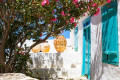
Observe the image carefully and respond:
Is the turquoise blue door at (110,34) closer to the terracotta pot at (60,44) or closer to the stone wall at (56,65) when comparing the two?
the stone wall at (56,65)

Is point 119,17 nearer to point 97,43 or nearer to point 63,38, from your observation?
point 97,43

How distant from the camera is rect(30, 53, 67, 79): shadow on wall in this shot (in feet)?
24.1

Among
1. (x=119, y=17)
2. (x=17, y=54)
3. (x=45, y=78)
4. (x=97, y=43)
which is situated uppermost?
(x=119, y=17)

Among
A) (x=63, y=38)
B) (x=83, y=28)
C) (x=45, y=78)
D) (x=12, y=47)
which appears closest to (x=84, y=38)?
(x=83, y=28)

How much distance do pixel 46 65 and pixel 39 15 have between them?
408 centimetres

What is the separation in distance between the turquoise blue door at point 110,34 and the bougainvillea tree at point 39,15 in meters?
0.27

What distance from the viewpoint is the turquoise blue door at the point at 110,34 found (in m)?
4.10

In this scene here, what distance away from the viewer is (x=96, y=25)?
573 centimetres

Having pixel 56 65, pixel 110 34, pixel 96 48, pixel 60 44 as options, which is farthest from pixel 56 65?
pixel 110 34

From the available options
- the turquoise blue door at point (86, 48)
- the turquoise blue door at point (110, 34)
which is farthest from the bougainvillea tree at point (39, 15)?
Result: the turquoise blue door at point (86, 48)

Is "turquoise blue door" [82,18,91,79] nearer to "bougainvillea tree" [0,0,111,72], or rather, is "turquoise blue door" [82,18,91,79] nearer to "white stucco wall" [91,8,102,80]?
"white stucco wall" [91,8,102,80]

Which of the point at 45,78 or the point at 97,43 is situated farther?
the point at 45,78

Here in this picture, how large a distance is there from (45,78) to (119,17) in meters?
4.53

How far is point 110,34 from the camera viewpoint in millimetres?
4465
